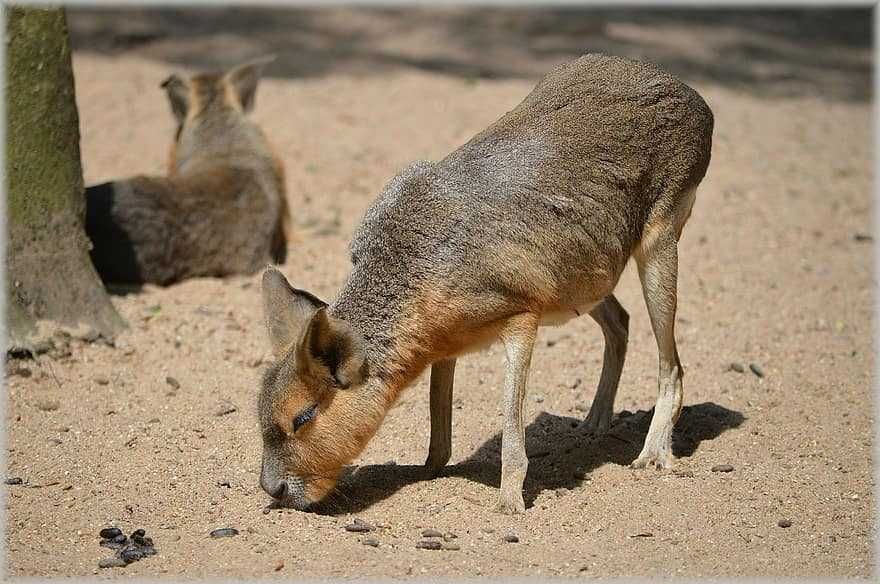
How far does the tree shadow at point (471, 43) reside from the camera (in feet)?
51.1

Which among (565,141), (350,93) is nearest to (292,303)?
(565,141)

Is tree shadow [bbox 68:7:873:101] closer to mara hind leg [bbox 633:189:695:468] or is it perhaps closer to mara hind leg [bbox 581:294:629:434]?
mara hind leg [bbox 581:294:629:434]

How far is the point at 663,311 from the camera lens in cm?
695

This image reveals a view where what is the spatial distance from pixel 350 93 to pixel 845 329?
23.0 ft

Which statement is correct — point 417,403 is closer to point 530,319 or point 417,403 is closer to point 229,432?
point 229,432

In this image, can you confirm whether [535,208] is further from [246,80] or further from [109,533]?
[246,80]

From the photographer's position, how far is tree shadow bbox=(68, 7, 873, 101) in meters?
15.6

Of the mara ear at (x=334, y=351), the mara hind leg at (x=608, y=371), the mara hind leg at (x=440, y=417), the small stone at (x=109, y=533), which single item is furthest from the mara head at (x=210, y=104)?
the small stone at (x=109, y=533)

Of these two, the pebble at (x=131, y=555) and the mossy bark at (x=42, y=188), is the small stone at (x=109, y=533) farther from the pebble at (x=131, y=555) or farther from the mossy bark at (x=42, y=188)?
the mossy bark at (x=42, y=188)

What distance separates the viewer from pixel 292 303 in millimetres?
6082

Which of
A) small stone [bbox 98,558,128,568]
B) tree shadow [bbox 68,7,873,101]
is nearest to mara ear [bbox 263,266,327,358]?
small stone [bbox 98,558,128,568]

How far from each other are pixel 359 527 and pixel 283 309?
3.79 feet

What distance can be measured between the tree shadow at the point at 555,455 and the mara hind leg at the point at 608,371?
87 millimetres

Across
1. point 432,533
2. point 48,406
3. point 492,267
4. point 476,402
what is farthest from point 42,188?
point 432,533
